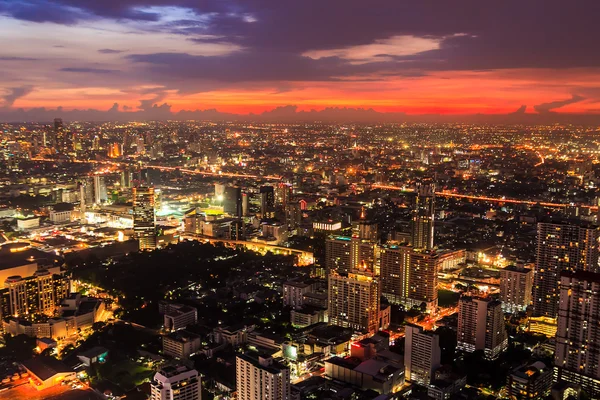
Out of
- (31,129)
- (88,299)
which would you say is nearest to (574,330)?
(88,299)

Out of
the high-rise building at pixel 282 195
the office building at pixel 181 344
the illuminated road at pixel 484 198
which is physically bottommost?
the office building at pixel 181 344

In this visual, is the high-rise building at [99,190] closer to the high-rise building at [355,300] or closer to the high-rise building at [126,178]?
the high-rise building at [126,178]

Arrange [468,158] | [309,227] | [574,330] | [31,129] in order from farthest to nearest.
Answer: [31,129] < [468,158] < [309,227] < [574,330]

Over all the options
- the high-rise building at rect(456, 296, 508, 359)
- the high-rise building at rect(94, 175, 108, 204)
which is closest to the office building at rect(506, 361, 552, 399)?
the high-rise building at rect(456, 296, 508, 359)

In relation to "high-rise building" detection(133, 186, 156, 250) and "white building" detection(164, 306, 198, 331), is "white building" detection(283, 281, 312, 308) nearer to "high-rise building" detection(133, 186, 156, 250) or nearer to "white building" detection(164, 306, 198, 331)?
"white building" detection(164, 306, 198, 331)

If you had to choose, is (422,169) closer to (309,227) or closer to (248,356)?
(309,227)

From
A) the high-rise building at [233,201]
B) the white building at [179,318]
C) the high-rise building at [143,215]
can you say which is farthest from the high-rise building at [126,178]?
the white building at [179,318]
